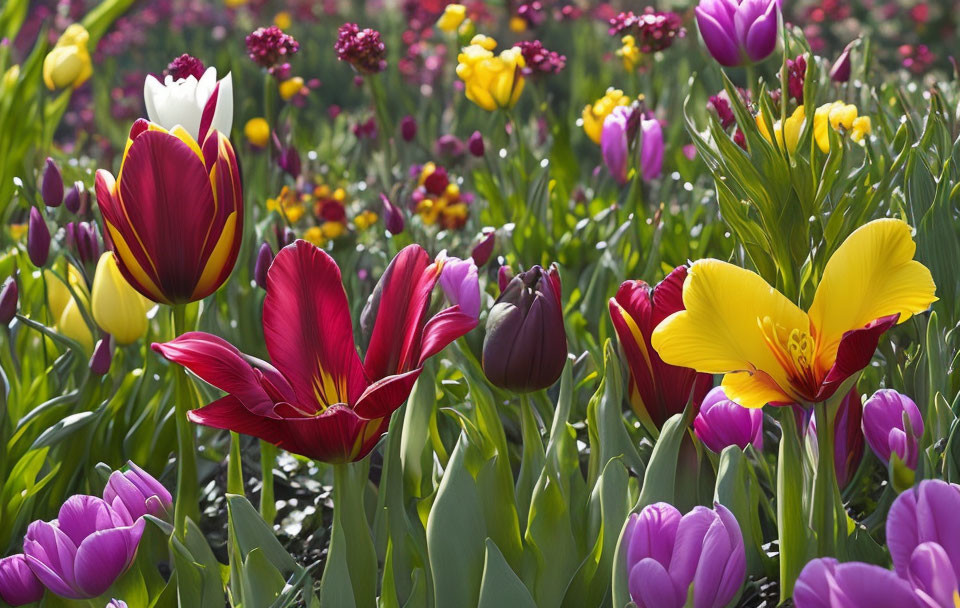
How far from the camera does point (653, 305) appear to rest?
3.52 ft

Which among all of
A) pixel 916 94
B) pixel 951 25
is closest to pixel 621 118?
pixel 916 94

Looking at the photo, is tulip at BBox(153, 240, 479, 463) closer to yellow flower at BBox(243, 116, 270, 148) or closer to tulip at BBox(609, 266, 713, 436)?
tulip at BBox(609, 266, 713, 436)

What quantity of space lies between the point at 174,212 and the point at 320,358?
0.21m

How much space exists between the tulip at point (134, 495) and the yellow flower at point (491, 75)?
1376mm

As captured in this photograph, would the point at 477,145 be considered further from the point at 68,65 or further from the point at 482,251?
the point at 68,65

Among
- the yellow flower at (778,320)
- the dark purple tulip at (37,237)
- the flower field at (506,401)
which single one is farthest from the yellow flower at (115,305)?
the yellow flower at (778,320)

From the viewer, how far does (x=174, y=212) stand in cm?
102

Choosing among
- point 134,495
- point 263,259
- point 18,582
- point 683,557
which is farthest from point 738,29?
point 18,582

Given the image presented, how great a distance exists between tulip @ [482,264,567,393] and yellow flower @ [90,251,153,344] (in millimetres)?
605

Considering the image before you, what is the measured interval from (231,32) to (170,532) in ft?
19.9

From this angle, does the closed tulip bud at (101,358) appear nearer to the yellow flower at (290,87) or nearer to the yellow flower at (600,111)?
the yellow flower at (600,111)

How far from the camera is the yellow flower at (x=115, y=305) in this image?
1408 mm

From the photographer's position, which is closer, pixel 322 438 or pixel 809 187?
pixel 322 438

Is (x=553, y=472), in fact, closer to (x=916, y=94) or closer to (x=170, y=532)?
(x=170, y=532)
